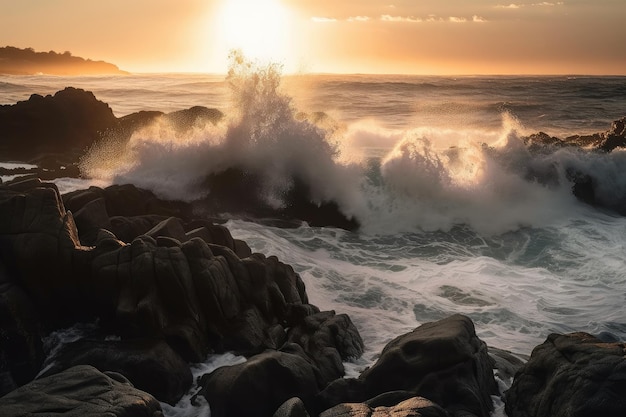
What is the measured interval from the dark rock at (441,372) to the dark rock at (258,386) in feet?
3.71

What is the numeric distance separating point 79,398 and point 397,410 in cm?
399

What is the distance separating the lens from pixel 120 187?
17.7 m

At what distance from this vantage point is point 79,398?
7.07 m

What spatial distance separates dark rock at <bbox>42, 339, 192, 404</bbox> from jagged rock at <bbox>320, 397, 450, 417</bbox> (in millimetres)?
2925

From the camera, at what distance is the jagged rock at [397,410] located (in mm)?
7328

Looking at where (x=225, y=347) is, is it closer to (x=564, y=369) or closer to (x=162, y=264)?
(x=162, y=264)

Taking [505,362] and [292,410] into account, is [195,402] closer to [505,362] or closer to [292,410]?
[292,410]

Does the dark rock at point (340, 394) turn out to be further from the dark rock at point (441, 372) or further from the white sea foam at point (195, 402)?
the white sea foam at point (195, 402)

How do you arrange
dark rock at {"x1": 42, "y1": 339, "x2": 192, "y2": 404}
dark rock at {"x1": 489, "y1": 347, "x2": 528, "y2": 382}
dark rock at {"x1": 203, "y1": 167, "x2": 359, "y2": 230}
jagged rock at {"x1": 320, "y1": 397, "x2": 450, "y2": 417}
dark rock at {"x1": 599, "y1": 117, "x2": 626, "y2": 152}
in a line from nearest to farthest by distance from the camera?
Answer: jagged rock at {"x1": 320, "y1": 397, "x2": 450, "y2": 417}
dark rock at {"x1": 42, "y1": 339, "x2": 192, "y2": 404}
dark rock at {"x1": 489, "y1": 347, "x2": 528, "y2": 382}
dark rock at {"x1": 203, "y1": 167, "x2": 359, "y2": 230}
dark rock at {"x1": 599, "y1": 117, "x2": 626, "y2": 152}

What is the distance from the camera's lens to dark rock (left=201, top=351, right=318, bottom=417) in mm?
8602

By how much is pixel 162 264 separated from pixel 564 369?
277 inches

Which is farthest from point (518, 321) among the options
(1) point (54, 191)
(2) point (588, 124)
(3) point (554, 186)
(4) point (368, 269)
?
(2) point (588, 124)

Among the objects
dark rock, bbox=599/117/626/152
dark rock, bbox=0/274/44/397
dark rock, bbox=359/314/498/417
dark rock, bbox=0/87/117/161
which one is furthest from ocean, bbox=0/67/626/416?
dark rock, bbox=0/87/117/161

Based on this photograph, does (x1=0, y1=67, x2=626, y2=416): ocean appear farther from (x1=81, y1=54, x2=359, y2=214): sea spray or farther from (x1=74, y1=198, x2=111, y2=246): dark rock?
(x1=74, y1=198, x2=111, y2=246): dark rock
